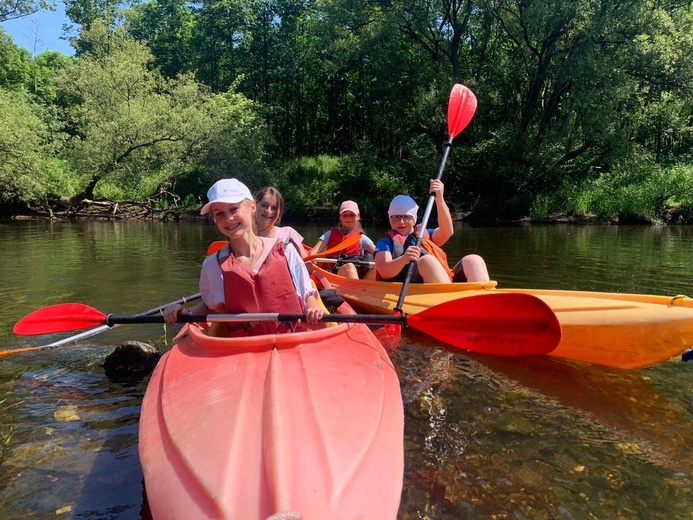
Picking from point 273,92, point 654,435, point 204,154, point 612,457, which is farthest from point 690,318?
point 273,92

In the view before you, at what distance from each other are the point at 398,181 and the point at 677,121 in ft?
33.4

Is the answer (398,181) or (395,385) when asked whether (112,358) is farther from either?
(398,181)

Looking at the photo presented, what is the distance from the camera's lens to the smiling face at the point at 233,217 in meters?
2.79

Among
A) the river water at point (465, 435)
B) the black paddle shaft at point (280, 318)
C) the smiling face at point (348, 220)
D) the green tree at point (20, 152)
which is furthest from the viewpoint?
the green tree at point (20, 152)

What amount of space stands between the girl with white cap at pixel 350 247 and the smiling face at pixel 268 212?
44.1 inches

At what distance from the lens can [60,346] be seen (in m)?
4.38

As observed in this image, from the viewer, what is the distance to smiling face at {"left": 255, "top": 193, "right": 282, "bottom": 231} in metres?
4.84

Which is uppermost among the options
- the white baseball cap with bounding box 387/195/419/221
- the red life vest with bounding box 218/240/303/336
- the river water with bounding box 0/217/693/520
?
the white baseball cap with bounding box 387/195/419/221

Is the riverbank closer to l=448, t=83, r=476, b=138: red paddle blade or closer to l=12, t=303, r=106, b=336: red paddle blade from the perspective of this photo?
l=448, t=83, r=476, b=138: red paddle blade

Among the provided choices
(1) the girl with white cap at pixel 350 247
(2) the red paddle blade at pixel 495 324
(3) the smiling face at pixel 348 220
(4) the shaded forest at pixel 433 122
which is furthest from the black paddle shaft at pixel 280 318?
(4) the shaded forest at pixel 433 122

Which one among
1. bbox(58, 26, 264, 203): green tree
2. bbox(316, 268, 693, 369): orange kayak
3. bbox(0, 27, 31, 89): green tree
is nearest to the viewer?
bbox(316, 268, 693, 369): orange kayak

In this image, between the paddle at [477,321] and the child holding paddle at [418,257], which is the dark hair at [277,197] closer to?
the child holding paddle at [418,257]

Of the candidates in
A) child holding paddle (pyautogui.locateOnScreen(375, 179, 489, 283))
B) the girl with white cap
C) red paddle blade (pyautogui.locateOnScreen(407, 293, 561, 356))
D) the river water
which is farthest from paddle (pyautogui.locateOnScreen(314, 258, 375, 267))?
red paddle blade (pyautogui.locateOnScreen(407, 293, 561, 356))

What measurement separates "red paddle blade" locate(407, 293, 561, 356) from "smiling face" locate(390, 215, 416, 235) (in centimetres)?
112
